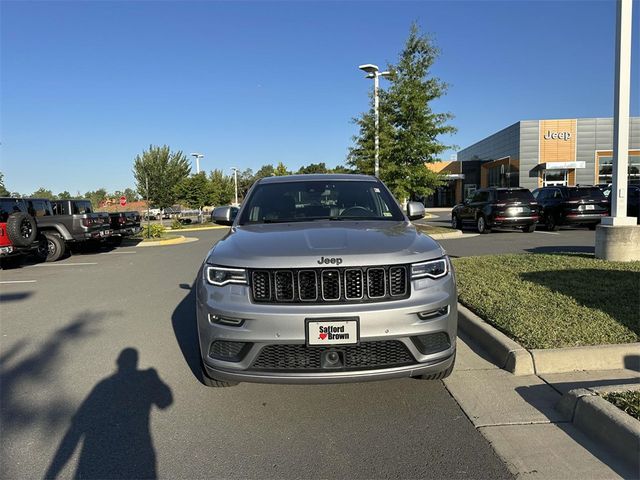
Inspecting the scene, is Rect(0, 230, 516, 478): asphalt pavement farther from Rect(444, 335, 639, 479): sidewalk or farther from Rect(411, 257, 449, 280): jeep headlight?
Rect(411, 257, 449, 280): jeep headlight

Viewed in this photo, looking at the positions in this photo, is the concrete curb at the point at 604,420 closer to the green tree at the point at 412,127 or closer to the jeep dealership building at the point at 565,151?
the green tree at the point at 412,127

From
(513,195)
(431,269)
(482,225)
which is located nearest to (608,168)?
(513,195)

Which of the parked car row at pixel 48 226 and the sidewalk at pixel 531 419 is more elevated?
the parked car row at pixel 48 226

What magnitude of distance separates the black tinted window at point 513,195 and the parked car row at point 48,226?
1366 cm

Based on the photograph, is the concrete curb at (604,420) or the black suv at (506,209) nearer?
the concrete curb at (604,420)

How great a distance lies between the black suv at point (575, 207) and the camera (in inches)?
653

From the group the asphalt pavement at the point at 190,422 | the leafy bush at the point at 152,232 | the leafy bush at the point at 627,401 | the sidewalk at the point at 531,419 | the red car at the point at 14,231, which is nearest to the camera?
the sidewalk at the point at 531,419

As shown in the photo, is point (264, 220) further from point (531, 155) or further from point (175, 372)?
point (531, 155)

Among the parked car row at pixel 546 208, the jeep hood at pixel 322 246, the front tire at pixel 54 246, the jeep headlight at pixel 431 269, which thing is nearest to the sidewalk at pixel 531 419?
the jeep headlight at pixel 431 269

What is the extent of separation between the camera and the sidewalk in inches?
105

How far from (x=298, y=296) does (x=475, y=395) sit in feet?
5.47

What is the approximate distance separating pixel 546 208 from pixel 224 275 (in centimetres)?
1712

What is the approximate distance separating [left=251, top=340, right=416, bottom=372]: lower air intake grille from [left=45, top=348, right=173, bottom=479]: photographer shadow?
90cm

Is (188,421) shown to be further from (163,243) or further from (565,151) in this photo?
(565,151)
